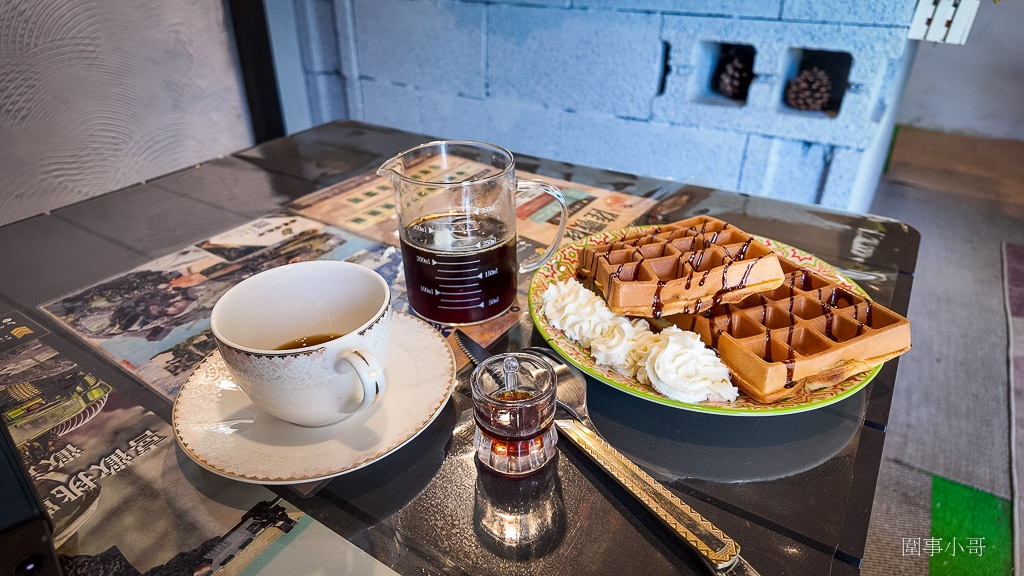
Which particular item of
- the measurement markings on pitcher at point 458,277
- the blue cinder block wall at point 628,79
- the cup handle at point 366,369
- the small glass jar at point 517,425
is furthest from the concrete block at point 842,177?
the cup handle at point 366,369

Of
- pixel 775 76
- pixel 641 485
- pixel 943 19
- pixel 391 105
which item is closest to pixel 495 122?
pixel 391 105

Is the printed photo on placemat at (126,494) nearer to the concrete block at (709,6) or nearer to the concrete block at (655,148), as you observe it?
the concrete block at (655,148)

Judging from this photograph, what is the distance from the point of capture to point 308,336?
26.8 inches

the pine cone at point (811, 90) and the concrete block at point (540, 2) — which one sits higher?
the concrete block at point (540, 2)

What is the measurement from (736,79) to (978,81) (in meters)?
3.11

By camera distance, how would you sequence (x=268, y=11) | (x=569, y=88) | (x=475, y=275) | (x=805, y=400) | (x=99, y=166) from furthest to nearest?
(x=268, y=11) → (x=569, y=88) → (x=99, y=166) → (x=475, y=275) → (x=805, y=400)

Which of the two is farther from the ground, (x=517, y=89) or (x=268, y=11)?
(x=268, y=11)

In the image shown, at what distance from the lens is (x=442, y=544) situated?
51 centimetres

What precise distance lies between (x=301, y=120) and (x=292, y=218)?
2360 mm

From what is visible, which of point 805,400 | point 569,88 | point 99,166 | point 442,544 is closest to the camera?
point 442,544

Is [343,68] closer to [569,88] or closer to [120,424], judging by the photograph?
[569,88]

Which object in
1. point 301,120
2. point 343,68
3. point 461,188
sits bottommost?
point 301,120

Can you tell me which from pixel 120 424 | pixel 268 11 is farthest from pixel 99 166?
pixel 120 424

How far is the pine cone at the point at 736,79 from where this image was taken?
2.37 m
